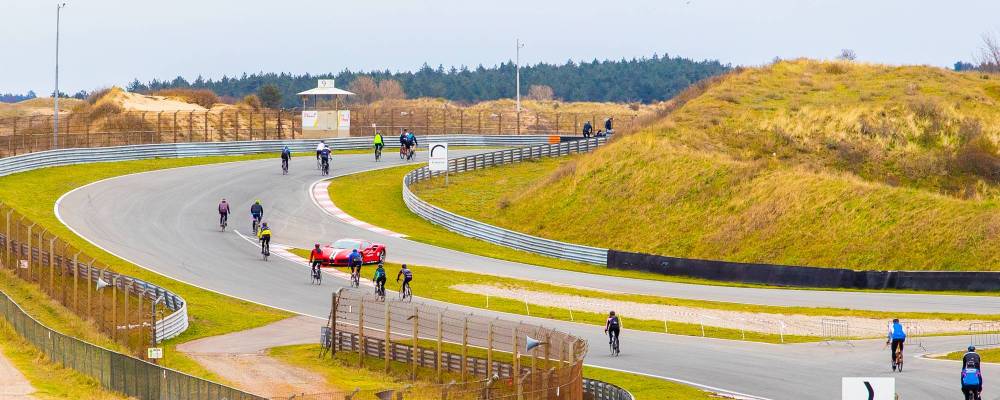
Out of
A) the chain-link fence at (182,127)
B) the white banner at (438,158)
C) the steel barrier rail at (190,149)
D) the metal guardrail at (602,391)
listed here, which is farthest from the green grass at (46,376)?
the chain-link fence at (182,127)

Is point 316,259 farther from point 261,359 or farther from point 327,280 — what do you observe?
point 261,359

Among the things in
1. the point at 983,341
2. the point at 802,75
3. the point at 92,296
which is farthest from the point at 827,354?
the point at 802,75

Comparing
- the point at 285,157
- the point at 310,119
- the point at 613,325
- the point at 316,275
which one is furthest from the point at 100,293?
the point at 310,119

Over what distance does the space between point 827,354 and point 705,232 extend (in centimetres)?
2538

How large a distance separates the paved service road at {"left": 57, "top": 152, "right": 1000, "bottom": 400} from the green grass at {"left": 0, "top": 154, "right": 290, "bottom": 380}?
33.3 inches

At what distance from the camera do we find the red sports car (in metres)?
50.5

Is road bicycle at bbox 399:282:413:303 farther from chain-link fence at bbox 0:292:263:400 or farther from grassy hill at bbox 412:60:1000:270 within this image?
grassy hill at bbox 412:60:1000:270

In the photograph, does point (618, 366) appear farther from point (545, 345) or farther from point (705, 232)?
point (705, 232)

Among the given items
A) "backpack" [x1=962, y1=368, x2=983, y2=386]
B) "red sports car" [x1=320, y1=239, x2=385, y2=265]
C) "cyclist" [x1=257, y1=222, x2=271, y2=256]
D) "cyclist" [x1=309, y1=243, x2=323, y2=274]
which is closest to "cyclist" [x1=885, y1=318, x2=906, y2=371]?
"backpack" [x1=962, y1=368, x2=983, y2=386]

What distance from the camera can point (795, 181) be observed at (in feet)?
209

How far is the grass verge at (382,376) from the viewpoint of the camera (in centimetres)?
3127

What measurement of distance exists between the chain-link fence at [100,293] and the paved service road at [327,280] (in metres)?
4.27

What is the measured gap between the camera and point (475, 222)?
6275cm

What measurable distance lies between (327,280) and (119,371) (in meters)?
19.4
